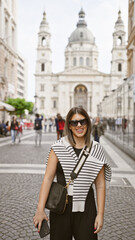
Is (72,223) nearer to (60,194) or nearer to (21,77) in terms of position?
(60,194)

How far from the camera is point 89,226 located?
83.0 inches

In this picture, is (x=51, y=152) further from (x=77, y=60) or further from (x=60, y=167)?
(x=77, y=60)

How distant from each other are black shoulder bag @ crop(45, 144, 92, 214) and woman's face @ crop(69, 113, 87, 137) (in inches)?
8.3

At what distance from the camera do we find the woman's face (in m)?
2.30

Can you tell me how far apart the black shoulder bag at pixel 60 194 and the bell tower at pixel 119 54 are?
6922 centimetres

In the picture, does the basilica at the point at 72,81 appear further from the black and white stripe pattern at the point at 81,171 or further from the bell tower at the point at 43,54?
the black and white stripe pattern at the point at 81,171

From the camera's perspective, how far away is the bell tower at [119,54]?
68.9 metres

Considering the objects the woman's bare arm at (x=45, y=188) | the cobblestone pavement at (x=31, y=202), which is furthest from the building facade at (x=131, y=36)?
the woman's bare arm at (x=45, y=188)

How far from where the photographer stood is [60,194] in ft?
6.91

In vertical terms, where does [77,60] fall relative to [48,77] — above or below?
above

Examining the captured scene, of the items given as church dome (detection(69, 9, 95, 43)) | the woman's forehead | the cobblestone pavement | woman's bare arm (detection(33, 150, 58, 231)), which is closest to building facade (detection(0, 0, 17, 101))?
the cobblestone pavement

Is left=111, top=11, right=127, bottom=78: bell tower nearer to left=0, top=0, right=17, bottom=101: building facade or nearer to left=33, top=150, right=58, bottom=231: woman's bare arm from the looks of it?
left=0, top=0, right=17, bottom=101: building facade

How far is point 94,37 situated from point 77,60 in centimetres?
1053

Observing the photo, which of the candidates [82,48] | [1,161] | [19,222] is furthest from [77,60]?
[19,222]
